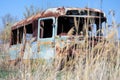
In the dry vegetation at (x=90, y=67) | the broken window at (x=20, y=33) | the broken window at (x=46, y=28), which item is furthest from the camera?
the broken window at (x=20, y=33)

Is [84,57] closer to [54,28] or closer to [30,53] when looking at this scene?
[30,53]

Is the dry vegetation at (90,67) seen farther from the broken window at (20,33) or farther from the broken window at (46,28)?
the broken window at (20,33)

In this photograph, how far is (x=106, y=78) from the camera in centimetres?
387

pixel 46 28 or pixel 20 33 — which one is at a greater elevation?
pixel 46 28

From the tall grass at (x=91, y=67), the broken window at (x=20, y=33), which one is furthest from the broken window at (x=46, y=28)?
the tall grass at (x=91, y=67)

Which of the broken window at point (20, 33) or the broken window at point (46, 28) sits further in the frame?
the broken window at point (20, 33)

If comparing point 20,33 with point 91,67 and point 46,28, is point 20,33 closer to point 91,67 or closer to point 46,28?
point 46,28

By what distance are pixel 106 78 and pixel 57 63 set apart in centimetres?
89

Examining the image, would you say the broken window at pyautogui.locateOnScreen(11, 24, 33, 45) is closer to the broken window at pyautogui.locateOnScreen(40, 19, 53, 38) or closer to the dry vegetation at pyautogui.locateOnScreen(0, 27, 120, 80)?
the broken window at pyautogui.locateOnScreen(40, 19, 53, 38)

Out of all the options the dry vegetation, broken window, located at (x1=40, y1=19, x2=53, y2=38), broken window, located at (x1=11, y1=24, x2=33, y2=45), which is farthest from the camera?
broken window, located at (x1=11, y1=24, x2=33, y2=45)

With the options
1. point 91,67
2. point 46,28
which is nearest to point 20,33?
point 46,28

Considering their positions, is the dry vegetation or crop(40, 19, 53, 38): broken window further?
crop(40, 19, 53, 38): broken window

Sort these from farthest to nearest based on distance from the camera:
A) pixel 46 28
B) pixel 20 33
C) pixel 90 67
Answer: pixel 20 33, pixel 46 28, pixel 90 67

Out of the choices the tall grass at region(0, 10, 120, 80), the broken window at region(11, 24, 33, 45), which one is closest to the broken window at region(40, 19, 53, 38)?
the broken window at region(11, 24, 33, 45)
